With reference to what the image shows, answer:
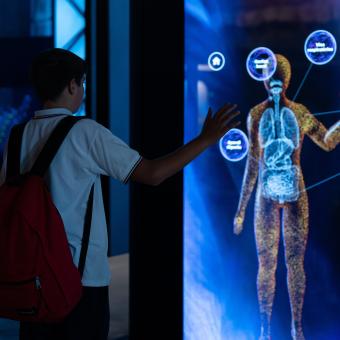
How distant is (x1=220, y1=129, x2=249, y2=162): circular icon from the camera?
3.07 m

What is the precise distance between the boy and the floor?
233 cm

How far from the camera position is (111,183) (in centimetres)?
771

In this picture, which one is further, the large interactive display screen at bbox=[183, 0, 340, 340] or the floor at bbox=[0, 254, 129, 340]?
the floor at bbox=[0, 254, 129, 340]

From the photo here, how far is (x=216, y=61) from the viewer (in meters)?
3.10

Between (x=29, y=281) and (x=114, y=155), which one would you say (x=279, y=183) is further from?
(x=29, y=281)

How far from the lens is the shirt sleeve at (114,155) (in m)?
2.08

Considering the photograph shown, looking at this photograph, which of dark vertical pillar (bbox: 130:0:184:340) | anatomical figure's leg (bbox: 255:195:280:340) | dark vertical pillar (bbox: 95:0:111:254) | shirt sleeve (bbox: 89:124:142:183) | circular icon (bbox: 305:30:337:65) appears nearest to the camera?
shirt sleeve (bbox: 89:124:142:183)

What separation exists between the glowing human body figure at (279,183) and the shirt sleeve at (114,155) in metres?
1.05

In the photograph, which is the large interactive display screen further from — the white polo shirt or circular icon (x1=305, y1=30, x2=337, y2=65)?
the white polo shirt

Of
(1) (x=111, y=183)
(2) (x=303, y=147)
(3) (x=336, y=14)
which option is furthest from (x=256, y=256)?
(1) (x=111, y=183)

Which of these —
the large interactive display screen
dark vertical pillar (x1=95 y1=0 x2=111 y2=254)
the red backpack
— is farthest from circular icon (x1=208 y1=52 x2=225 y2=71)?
dark vertical pillar (x1=95 y1=0 x2=111 y2=254)

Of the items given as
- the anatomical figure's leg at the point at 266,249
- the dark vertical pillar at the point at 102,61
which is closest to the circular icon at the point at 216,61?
the anatomical figure's leg at the point at 266,249

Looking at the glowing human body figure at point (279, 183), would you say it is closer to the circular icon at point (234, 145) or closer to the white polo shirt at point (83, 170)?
the circular icon at point (234, 145)

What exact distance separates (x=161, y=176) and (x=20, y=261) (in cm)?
45
